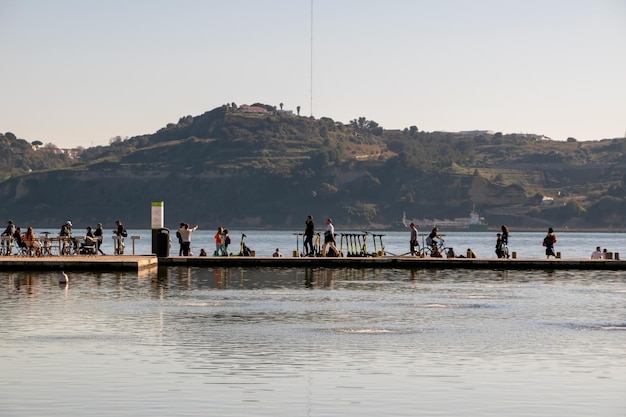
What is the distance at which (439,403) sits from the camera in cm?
1534

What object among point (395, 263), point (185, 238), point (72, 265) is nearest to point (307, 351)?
point (72, 265)

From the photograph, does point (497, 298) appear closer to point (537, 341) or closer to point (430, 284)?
point (430, 284)

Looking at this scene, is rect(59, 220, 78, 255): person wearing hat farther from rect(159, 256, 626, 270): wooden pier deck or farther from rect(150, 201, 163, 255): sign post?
rect(159, 256, 626, 270): wooden pier deck

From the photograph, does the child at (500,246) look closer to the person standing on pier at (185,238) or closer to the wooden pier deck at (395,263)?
the wooden pier deck at (395,263)

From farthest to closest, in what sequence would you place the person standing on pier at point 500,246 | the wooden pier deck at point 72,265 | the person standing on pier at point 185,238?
the person standing on pier at point 500,246 → the person standing on pier at point 185,238 → the wooden pier deck at point 72,265

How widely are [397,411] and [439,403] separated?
0.77 meters

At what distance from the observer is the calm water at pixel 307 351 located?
15.4 meters

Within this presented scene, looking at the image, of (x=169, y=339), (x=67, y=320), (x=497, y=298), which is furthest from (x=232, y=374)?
(x=497, y=298)

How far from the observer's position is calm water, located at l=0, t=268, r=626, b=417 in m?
15.4

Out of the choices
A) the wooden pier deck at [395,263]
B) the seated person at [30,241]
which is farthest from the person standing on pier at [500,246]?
the seated person at [30,241]

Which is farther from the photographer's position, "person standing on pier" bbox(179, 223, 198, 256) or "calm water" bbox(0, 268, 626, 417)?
"person standing on pier" bbox(179, 223, 198, 256)

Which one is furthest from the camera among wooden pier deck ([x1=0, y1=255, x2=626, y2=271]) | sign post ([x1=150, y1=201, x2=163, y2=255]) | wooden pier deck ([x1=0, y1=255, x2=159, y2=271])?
sign post ([x1=150, y1=201, x2=163, y2=255])

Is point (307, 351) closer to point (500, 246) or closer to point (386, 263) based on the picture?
point (386, 263)

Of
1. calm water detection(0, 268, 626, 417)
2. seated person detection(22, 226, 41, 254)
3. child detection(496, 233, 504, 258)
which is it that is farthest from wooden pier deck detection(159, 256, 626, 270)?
calm water detection(0, 268, 626, 417)
